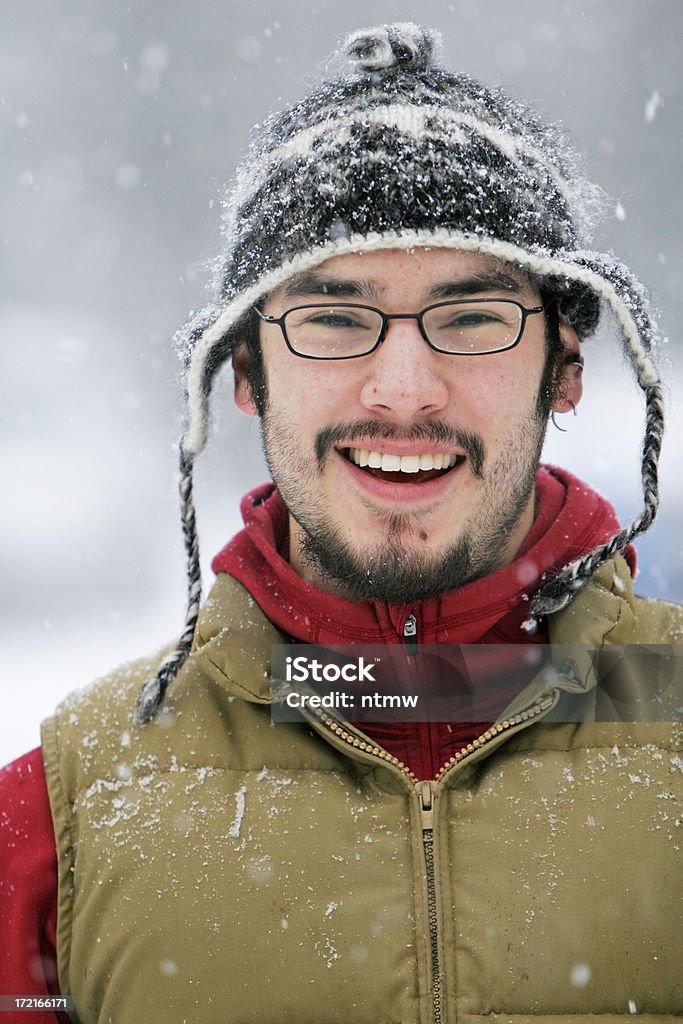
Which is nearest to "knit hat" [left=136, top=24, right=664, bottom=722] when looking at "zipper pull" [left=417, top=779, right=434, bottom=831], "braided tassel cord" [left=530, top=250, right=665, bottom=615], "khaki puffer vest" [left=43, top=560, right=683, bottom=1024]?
"braided tassel cord" [left=530, top=250, right=665, bottom=615]

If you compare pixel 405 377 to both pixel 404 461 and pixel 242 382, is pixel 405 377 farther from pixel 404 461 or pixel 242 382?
pixel 242 382

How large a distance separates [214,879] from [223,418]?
1.18 metres

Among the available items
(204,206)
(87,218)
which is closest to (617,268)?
(204,206)

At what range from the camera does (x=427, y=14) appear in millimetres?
2764

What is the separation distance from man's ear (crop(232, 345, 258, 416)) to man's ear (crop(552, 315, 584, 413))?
741mm

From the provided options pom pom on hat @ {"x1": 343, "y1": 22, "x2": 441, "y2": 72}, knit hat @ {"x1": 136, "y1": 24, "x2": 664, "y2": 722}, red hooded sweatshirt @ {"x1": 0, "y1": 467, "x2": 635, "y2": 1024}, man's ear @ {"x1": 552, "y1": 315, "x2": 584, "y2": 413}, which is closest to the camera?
red hooded sweatshirt @ {"x1": 0, "y1": 467, "x2": 635, "y2": 1024}

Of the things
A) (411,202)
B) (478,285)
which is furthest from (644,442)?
(411,202)

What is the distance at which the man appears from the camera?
1.66 meters

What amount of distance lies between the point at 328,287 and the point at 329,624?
28.5 inches

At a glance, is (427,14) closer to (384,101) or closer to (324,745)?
(384,101)

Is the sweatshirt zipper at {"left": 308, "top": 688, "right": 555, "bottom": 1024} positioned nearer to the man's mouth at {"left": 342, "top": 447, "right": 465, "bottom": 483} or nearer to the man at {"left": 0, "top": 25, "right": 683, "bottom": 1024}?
the man at {"left": 0, "top": 25, "right": 683, "bottom": 1024}

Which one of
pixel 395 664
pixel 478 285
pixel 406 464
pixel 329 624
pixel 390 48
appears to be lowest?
pixel 395 664

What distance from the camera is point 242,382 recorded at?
7.48ft

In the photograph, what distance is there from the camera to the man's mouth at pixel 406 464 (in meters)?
1.91
